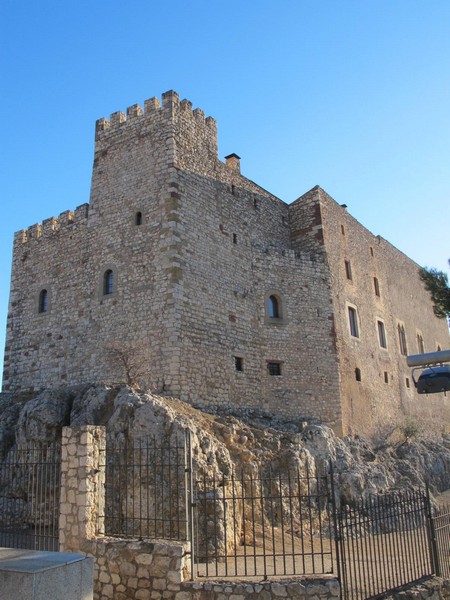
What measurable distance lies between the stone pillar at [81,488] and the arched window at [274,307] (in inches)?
483

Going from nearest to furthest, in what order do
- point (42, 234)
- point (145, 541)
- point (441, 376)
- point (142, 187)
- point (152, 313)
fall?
1. point (145, 541)
2. point (441, 376)
3. point (152, 313)
4. point (142, 187)
5. point (42, 234)

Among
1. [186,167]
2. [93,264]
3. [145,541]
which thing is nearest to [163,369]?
[93,264]

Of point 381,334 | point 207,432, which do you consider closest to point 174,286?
point 207,432

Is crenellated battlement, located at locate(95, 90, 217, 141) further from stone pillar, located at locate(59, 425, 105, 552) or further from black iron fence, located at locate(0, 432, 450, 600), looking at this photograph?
stone pillar, located at locate(59, 425, 105, 552)

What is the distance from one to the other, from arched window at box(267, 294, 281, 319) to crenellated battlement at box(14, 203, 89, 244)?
750 centimetres

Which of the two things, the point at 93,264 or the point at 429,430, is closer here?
the point at 93,264

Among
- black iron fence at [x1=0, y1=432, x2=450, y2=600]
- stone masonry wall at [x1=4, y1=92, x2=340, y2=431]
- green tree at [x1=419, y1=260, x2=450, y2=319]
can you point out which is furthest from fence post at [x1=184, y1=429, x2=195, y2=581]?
green tree at [x1=419, y1=260, x2=450, y2=319]

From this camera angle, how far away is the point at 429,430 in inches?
1157

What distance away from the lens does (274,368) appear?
67.3ft

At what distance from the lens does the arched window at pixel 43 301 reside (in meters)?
21.2

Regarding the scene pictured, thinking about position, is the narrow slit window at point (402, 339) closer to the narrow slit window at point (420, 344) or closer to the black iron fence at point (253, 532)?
the narrow slit window at point (420, 344)

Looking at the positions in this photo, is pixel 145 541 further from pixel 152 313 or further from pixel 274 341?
pixel 274 341

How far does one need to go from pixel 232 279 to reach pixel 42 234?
26.8ft

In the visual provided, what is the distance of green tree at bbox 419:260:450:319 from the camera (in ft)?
49.1
